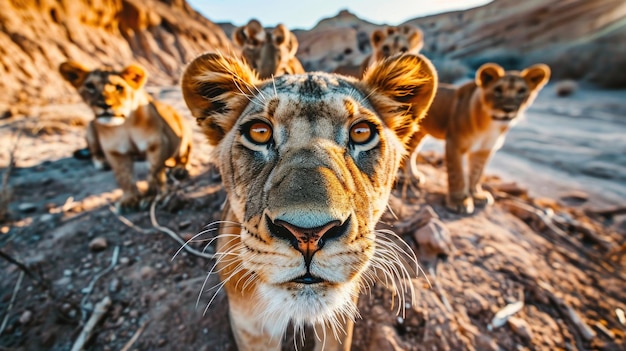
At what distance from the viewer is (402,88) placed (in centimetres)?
224

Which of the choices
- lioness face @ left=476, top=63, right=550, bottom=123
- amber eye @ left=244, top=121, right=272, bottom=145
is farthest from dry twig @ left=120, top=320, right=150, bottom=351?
lioness face @ left=476, top=63, right=550, bottom=123

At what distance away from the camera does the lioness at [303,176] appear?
1324 mm

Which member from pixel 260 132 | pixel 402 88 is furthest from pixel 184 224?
pixel 402 88

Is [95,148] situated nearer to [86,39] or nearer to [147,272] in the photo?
[147,272]

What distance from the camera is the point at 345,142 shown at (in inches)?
70.4

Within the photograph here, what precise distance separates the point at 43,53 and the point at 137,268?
503 inches

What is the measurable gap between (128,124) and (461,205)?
4710 mm

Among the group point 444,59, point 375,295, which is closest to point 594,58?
point 444,59

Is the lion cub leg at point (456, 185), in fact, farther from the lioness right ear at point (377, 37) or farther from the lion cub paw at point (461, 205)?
the lioness right ear at point (377, 37)

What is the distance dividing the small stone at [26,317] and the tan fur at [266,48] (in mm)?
3453

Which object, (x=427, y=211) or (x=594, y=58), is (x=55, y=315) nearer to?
(x=427, y=211)

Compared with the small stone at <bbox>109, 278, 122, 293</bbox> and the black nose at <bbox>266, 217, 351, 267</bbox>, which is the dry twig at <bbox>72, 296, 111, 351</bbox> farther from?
the black nose at <bbox>266, 217, 351, 267</bbox>

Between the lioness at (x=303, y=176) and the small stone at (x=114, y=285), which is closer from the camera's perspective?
the lioness at (x=303, y=176)

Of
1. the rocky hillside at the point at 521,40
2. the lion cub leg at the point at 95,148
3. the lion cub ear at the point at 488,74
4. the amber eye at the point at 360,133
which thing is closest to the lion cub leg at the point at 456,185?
the lion cub ear at the point at 488,74
